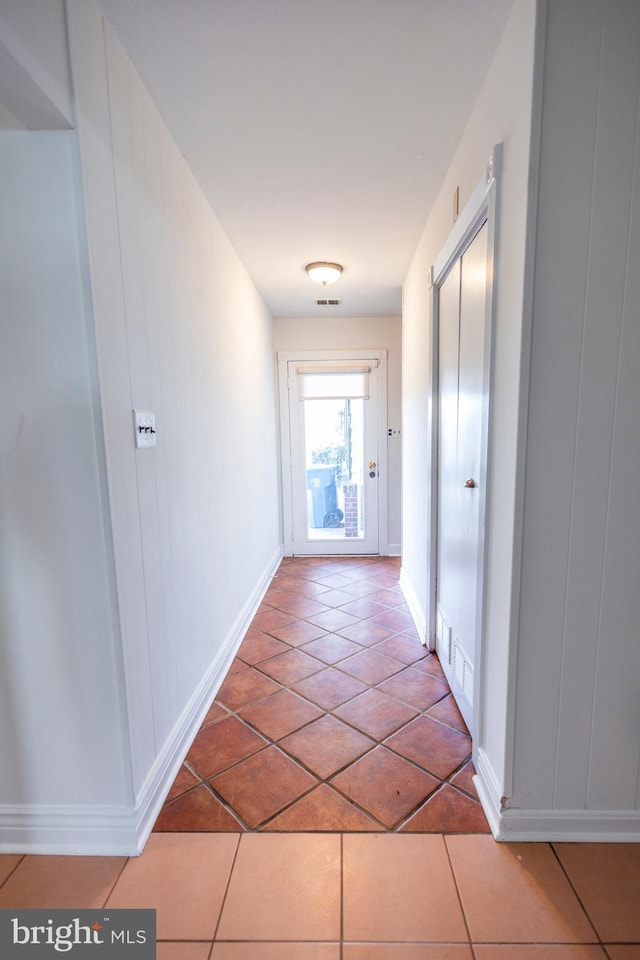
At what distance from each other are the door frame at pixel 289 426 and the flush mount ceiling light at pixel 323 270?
1193 millimetres

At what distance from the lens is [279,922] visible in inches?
40.9

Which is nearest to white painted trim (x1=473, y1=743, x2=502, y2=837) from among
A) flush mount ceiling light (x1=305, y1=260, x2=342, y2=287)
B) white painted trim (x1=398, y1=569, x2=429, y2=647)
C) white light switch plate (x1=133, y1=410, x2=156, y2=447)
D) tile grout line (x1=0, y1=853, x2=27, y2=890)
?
white painted trim (x1=398, y1=569, x2=429, y2=647)

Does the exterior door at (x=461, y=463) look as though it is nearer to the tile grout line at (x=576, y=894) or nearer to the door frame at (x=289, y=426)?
the tile grout line at (x=576, y=894)

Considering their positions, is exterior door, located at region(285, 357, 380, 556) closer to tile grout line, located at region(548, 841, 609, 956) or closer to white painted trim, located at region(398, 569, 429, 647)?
white painted trim, located at region(398, 569, 429, 647)

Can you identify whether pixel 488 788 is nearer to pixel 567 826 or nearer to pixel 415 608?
pixel 567 826

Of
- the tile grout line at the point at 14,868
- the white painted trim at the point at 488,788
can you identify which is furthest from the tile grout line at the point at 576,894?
the tile grout line at the point at 14,868

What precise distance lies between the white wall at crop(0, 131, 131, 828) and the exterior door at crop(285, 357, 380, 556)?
10.2 feet

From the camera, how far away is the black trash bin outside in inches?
166

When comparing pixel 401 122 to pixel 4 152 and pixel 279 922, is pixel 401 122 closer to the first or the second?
→ pixel 4 152

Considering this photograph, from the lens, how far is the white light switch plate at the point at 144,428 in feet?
4.22

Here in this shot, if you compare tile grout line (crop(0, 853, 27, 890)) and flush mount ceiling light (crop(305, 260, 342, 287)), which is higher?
flush mount ceiling light (crop(305, 260, 342, 287))

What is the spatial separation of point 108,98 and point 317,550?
12.2ft

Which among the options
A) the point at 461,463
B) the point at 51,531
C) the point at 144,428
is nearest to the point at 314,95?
the point at 144,428

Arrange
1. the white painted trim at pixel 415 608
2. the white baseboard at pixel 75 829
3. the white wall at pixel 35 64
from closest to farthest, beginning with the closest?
the white wall at pixel 35 64, the white baseboard at pixel 75 829, the white painted trim at pixel 415 608
